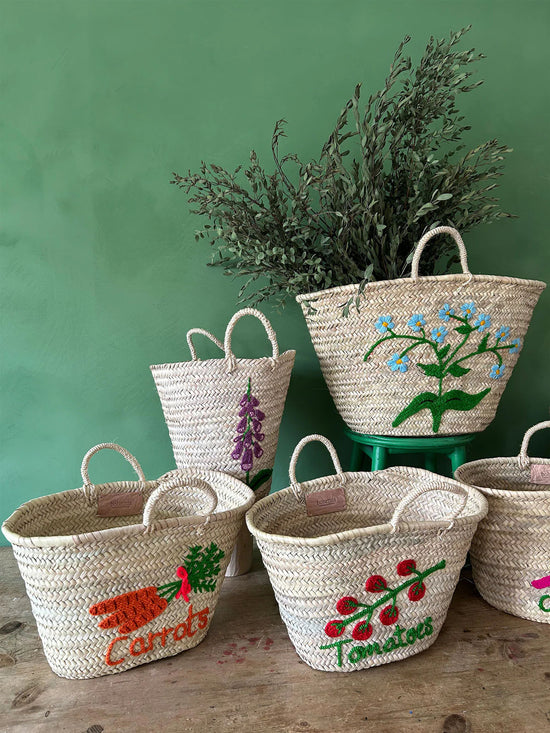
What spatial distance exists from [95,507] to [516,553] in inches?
36.6

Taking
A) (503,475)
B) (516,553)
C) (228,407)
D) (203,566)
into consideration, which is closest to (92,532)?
(203,566)

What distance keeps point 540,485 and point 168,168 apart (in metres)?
1.33

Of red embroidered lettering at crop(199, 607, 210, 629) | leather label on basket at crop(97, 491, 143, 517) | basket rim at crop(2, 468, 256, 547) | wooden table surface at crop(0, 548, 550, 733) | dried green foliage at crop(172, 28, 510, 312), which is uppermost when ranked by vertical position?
dried green foliage at crop(172, 28, 510, 312)

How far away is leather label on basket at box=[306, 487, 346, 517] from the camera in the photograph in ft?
3.92

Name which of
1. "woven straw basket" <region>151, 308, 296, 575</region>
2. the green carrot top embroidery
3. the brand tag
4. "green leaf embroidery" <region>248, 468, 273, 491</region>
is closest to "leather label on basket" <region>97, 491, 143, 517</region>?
"woven straw basket" <region>151, 308, 296, 575</region>

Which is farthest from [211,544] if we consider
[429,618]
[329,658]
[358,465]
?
[358,465]

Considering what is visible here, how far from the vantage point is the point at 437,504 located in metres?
1.17

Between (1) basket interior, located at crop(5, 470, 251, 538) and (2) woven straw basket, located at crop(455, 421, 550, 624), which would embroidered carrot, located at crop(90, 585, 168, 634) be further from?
(2) woven straw basket, located at crop(455, 421, 550, 624)

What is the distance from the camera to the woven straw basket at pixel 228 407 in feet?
4.00

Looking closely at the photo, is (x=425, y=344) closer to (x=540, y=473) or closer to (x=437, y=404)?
(x=437, y=404)

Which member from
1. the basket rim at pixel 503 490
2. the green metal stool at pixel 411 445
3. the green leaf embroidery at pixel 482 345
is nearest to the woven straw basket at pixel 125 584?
the green metal stool at pixel 411 445

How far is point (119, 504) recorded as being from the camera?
3.95 feet

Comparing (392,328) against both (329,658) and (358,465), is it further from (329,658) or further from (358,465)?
(329,658)

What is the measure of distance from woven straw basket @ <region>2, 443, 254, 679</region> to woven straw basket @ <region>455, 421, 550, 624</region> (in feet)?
1.74
